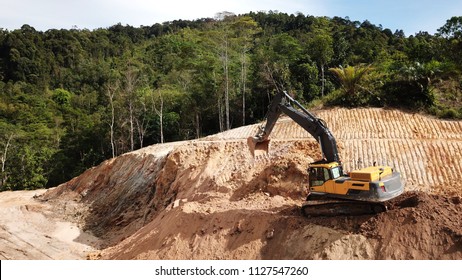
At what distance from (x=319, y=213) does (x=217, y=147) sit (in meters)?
7.20

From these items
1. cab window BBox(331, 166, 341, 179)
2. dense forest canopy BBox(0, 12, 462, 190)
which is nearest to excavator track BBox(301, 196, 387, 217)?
cab window BBox(331, 166, 341, 179)

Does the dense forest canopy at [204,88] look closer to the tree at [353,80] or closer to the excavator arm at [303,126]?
the tree at [353,80]

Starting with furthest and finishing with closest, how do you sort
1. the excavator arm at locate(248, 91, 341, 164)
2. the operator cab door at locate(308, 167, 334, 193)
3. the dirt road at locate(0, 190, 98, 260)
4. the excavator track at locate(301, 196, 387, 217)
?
the dirt road at locate(0, 190, 98, 260) → the excavator arm at locate(248, 91, 341, 164) → the operator cab door at locate(308, 167, 334, 193) → the excavator track at locate(301, 196, 387, 217)

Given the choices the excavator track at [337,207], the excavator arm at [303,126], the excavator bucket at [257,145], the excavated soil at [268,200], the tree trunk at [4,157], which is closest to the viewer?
the excavated soil at [268,200]

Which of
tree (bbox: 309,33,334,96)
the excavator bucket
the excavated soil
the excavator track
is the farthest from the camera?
tree (bbox: 309,33,334,96)

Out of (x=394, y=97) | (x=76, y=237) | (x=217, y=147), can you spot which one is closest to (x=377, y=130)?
(x=394, y=97)

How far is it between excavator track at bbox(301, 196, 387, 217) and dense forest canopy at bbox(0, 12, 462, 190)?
9.85 metres

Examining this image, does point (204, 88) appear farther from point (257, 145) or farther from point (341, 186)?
point (341, 186)

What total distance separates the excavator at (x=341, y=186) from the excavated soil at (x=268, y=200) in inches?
11.3

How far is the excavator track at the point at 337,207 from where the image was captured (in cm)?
916

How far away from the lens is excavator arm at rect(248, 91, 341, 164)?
33.0 feet

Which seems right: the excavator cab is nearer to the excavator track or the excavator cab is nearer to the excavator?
the excavator

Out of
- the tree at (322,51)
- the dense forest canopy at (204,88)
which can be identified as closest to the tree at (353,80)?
the dense forest canopy at (204,88)

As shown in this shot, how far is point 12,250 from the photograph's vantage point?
47.6ft
